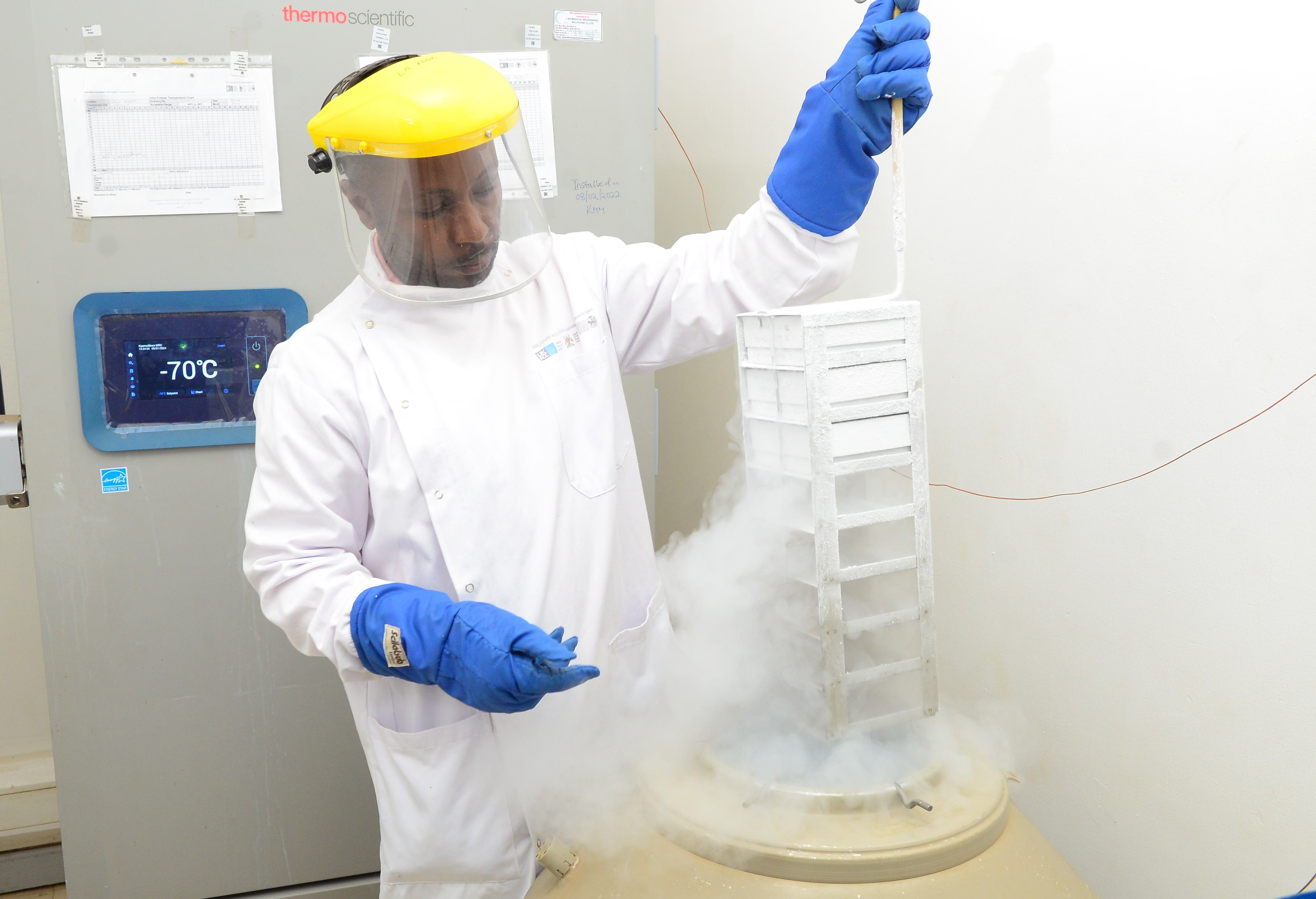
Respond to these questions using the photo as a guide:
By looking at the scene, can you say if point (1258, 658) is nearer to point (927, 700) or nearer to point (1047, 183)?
point (927, 700)

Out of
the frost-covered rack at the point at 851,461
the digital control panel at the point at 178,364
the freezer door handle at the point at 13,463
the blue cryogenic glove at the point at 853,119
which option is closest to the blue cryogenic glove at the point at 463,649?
the frost-covered rack at the point at 851,461

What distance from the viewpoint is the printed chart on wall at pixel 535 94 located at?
5.54 ft

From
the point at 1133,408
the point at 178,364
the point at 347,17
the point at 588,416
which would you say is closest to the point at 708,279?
the point at 588,416

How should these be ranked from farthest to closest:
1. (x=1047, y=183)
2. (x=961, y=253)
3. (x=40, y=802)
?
1. (x=40, y=802)
2. (x=961, y=253)
3. (x=1047, y=183)

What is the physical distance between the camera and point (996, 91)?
137 cm

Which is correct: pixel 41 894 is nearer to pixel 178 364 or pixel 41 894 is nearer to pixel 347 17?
pixel 178 364

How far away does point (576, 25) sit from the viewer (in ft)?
5.58

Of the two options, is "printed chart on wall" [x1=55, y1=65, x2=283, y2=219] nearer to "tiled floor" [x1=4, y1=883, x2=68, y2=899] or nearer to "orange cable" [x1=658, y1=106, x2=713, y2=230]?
"orange cable" [x1=658, y1=106, x2=713, y2=230]

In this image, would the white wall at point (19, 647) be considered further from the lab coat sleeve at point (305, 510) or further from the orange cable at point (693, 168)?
the orange cable at point (693, 168)

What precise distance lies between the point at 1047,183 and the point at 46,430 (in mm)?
1658

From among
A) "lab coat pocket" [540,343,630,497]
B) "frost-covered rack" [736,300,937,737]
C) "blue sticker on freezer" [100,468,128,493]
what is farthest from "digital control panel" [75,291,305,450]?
"frost-covered rack" [736,300,937,737]

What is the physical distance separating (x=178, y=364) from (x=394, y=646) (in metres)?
0.88

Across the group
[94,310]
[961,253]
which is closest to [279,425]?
[94,310]

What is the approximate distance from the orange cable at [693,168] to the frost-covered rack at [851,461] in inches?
47.7
